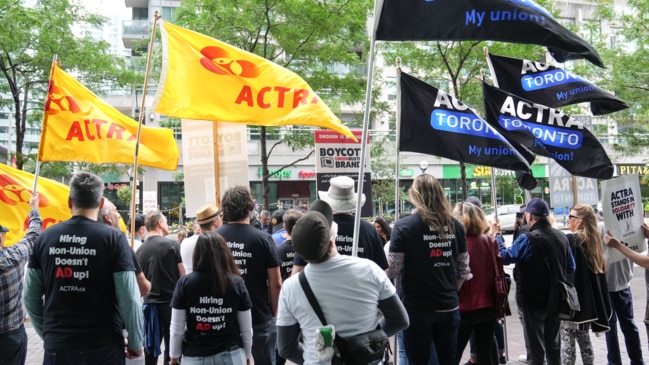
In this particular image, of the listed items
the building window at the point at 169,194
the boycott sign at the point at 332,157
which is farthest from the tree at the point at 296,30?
the building window at the point at 169,194

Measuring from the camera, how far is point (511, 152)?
6445 millimetres

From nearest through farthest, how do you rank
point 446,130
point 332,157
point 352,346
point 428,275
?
1. point 352,346
2. point 428,275
3. point 446,130
4. point 332,157

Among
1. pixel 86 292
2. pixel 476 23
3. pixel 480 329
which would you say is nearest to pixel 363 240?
pixel 480 329

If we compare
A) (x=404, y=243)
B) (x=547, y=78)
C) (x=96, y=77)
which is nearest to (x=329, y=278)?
(x=404, y=243)

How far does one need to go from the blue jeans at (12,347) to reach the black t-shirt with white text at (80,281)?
2.82 feet

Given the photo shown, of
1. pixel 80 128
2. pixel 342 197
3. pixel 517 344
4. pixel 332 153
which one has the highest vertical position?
pixel 80 128

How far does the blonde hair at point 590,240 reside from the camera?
6160 mm

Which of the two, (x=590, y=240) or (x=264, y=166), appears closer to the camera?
(x=590, y=240)

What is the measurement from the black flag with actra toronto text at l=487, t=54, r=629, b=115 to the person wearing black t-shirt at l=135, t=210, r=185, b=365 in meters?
5.07

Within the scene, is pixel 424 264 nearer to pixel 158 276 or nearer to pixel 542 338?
pixel 542 338

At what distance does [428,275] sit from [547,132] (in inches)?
139

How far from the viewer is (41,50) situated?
46.9ft

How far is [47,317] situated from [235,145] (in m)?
4.69

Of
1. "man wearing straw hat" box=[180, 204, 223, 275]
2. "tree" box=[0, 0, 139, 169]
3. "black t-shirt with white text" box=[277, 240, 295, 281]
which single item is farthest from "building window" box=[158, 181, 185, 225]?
"man wearing straw hat" box=[180, 204, 223, 275]
